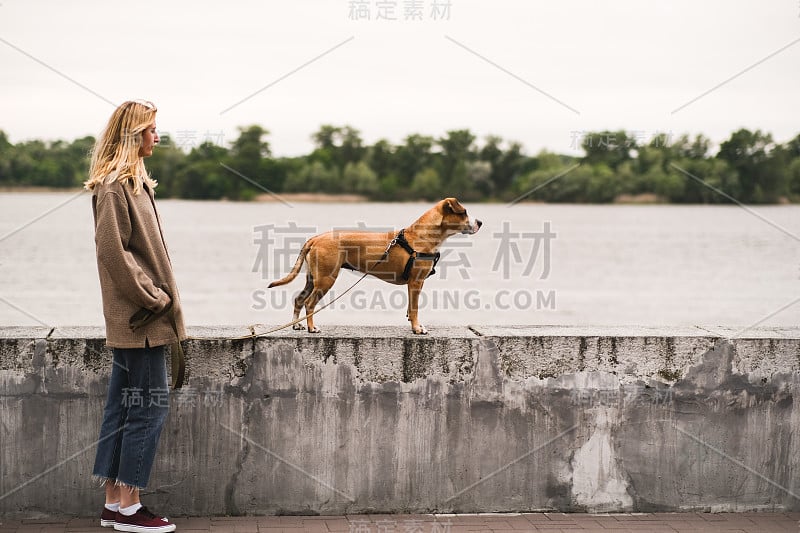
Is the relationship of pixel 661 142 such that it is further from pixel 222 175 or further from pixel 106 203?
pixel 106 203

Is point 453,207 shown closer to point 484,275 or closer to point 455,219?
point 455,219

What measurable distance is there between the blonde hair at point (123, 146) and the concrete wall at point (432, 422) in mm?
986

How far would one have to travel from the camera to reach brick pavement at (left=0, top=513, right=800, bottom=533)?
197 inches

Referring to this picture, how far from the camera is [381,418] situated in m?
5.25

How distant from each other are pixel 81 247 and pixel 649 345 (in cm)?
5892

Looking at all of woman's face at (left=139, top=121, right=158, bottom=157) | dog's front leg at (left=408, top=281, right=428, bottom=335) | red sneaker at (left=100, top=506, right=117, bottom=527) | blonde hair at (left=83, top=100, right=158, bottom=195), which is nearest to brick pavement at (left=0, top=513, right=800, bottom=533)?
red sneaker at (left=100, top=506, right=117, bottom=527)

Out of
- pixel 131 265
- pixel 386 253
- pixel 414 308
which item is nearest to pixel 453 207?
pixel 386 253

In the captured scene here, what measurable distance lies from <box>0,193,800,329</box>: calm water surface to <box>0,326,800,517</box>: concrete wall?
1038mm

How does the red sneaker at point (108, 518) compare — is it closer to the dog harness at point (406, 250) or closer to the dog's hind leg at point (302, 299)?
the dog's hind leg at point (302, 299)

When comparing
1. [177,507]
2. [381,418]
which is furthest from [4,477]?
[381,418]

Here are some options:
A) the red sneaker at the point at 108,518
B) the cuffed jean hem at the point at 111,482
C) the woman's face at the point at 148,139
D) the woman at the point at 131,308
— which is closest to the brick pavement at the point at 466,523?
the red sneaker at the point at 108,518

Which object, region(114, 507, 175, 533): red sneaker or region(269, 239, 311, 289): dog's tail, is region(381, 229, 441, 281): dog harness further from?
region(114, 507, 175, 533): red sneaker

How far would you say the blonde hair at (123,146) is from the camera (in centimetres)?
455

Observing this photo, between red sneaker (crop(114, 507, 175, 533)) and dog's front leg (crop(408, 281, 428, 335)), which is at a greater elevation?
dog's front leg (crop(408, 281, 428, 335))
